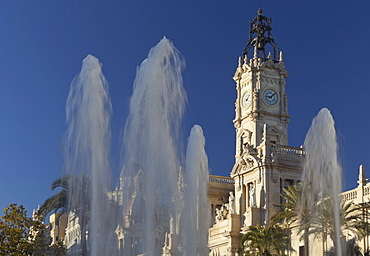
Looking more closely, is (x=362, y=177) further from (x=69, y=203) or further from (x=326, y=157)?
(x=69, y=203)

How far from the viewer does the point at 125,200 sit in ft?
115

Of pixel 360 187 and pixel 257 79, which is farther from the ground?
pixel 257 79

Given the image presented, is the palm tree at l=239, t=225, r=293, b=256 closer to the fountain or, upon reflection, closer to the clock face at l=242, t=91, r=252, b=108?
the fountain

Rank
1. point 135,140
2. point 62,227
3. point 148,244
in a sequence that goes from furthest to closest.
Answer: point 62,227, point 135,140, point 148,244

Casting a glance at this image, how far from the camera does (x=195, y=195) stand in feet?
128

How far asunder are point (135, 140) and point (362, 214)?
16476 millimetres

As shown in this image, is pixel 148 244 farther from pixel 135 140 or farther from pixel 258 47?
pixel 258 47

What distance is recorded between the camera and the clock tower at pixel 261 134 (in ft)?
193

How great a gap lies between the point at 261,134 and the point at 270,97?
4.32 metres

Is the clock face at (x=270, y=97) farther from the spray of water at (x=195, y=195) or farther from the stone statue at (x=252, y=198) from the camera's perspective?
the spray of water at (x=195, y=195)

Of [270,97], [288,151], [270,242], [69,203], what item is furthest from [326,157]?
[270,97]

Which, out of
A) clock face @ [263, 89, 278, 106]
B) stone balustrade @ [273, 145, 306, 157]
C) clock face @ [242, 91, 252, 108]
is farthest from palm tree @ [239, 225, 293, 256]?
clock face @ [242, 91, 252, 108]

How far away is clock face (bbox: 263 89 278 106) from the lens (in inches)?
2692

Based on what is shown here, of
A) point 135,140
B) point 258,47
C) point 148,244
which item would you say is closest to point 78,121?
point 135,140
